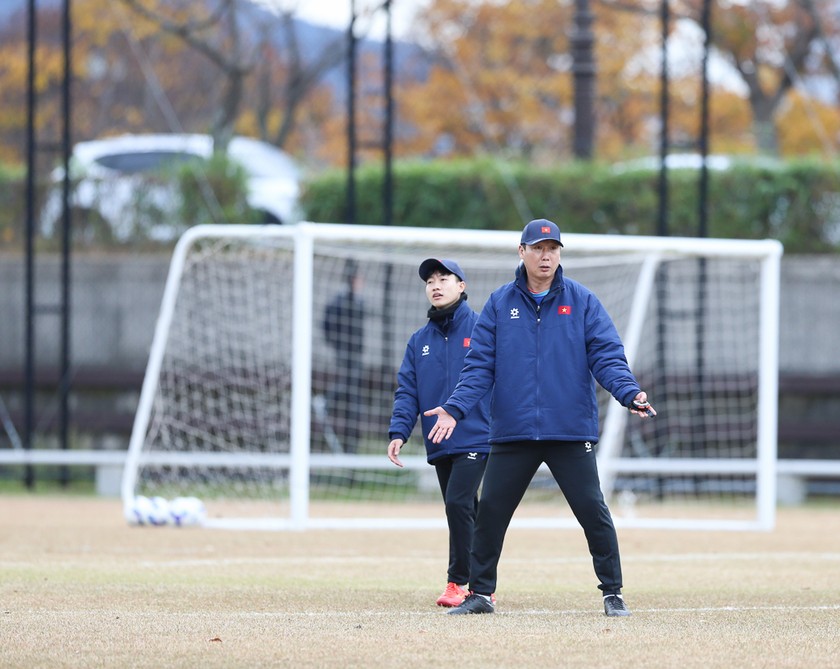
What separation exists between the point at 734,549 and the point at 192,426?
22.8 ft

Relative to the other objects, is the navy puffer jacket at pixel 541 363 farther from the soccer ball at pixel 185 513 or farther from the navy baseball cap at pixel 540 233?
the soccer ball at pixel 185 513

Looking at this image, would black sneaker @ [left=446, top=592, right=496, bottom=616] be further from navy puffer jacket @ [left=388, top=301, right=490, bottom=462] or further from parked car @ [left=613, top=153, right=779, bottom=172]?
parked car @ [left=613, top=153, right=779, bottom=172]

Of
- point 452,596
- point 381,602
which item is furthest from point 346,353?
point 452,596

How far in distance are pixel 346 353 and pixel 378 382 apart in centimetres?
49

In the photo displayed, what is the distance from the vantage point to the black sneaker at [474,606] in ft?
25.6

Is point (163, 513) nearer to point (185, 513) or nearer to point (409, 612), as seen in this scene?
point (185, 513)

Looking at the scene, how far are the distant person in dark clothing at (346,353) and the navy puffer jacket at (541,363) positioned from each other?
32.3 ft

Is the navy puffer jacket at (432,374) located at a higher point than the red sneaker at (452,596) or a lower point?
higher

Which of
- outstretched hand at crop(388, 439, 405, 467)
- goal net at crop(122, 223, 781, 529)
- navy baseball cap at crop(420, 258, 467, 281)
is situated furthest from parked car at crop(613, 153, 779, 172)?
outstretched hand at crop(388, 439, 405, 467)

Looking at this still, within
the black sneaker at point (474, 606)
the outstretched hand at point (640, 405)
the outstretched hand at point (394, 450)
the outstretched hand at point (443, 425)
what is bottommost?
the black sneaker at point (474, 606)

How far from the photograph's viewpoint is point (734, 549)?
1233 cm

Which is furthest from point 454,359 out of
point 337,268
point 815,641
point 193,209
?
point 193,209

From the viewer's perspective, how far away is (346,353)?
17891 millimetres

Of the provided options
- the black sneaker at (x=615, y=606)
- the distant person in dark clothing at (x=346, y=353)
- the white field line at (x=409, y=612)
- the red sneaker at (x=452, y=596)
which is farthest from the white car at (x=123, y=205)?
the black sneaker at (x=615, y=606)
